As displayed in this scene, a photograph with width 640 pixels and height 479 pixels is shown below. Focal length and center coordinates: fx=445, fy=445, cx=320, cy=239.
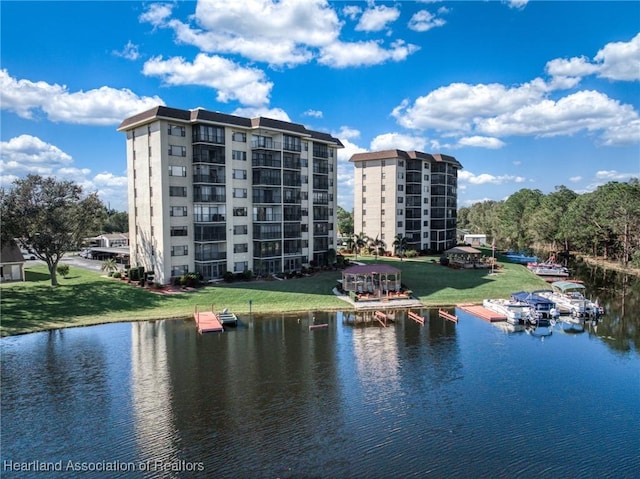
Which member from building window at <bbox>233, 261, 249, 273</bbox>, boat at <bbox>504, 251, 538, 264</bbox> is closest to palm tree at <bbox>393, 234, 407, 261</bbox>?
boat at <bbox>504, 251, 538, 264</bbox>

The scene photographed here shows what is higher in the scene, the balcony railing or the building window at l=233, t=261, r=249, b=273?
the balcony railing

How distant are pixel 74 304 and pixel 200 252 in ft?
50.6

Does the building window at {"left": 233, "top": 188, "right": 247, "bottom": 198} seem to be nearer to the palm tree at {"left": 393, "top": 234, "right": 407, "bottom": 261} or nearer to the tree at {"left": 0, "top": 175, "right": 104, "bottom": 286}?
the tree at {"left": 0, "top": 175, "right": 104, "bottom": 286}

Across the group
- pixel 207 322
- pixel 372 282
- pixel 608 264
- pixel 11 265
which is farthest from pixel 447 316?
pixel 608 264

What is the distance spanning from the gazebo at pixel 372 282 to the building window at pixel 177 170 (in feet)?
76.4

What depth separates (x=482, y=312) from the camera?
46.0 metres

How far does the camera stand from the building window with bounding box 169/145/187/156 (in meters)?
54.0

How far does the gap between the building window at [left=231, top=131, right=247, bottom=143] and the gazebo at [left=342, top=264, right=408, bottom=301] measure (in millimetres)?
22634

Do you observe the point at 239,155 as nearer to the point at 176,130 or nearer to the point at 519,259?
the point at 176,130

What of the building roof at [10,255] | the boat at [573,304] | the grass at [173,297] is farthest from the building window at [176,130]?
the boat at [573,304]

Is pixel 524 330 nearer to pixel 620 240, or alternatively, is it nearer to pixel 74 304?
pixel 74 304

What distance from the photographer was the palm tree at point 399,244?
274ft

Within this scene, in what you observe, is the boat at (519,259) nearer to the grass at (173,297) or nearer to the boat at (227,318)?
the grass at (173,297)

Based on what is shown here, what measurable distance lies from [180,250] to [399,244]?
4361 centimetres
